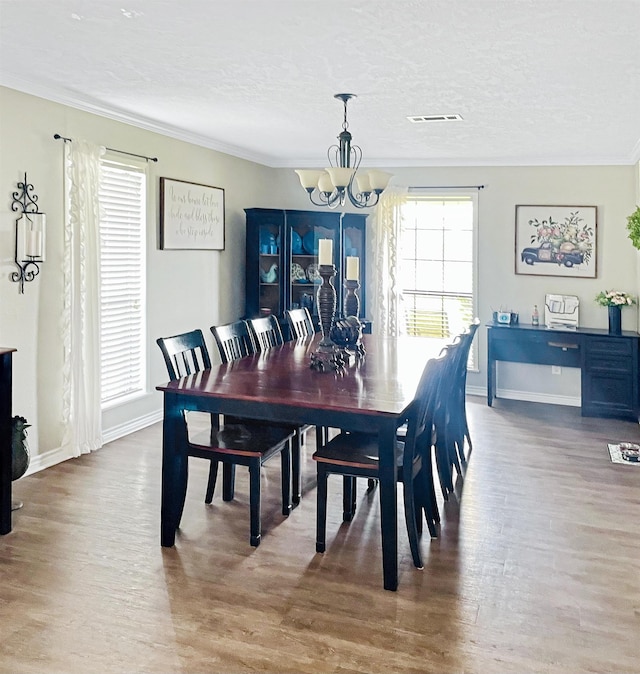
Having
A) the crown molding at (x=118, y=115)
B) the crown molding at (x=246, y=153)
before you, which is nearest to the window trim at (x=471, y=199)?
the crown molding at (x=246, y=153)

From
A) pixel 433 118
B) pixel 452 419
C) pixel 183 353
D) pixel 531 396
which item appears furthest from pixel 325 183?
pixel 531 396

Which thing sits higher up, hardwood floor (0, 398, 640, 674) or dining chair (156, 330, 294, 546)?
dining chair (156, 330, 294, 546)

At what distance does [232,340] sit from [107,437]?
1.45 metres

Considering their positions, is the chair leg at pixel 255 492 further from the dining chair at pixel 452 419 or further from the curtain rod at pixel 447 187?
the curtain rod at pixel 447 187

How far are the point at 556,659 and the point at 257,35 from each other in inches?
109

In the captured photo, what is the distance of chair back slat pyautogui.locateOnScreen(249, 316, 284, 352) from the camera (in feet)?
14.4

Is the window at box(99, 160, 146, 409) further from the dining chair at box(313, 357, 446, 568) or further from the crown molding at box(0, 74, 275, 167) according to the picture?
the dining chair at box(313, 357, 446, 568)

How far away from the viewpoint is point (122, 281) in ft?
16.4

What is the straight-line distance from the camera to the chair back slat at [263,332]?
14.4 ft

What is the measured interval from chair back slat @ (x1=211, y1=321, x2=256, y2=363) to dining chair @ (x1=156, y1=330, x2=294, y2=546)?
0.76ft

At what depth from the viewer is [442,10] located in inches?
100

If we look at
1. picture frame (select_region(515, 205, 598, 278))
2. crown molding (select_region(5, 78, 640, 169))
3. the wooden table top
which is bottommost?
the wooden table top

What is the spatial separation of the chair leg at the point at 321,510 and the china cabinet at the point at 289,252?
11.9 ft

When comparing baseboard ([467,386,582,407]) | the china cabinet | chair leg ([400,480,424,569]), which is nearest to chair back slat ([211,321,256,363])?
chair leg ([400,480,424,569])
